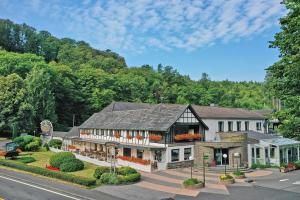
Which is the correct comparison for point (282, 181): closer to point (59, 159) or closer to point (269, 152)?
point (269, 152)

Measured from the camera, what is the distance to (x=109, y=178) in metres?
27.4

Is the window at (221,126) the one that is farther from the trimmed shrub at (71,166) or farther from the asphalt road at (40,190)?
the asphalt road at (40,190)

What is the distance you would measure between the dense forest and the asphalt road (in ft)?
108

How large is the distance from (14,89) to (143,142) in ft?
129

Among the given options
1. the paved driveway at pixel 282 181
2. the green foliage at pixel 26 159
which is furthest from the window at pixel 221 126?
the green foliage at pixel 26 159

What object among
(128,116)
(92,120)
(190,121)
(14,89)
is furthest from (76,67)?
(190,121)

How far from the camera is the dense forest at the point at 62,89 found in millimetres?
63750

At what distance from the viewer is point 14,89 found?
64312 millimetres

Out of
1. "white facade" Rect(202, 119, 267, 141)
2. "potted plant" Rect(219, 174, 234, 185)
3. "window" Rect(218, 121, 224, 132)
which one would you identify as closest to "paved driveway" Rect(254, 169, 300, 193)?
Answer: "potted plant" Rect(219, 174, 234, 185)

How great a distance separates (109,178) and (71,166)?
6.88 m

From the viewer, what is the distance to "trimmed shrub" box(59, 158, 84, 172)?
32312 mm

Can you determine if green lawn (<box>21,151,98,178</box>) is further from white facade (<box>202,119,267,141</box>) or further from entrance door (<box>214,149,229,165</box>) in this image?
white facade (<box>202,119,267,141</box>)

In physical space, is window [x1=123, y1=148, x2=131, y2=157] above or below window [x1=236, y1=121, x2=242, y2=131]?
below

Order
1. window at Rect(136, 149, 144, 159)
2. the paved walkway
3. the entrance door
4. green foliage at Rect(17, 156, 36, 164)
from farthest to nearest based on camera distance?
green foliage at Rect(17, 156, 36, 164), window at Rect(136, 149, 144, 159), the entrance door, the paved walkway
